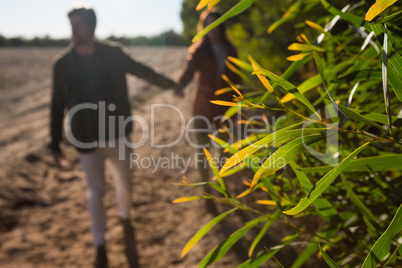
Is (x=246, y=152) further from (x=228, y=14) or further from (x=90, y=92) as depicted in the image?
(x=90, y=92)

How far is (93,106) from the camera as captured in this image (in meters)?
2.86

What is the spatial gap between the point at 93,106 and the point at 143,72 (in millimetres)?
589

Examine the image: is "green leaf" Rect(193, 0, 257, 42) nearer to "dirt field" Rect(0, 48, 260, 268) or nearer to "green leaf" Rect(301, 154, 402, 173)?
"green leaf" Rect(301, 154, 402, 173)

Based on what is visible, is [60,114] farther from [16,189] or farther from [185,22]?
[185,22]

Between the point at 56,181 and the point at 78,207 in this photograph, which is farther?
the point at 56,181

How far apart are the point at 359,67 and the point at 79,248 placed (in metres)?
2.83

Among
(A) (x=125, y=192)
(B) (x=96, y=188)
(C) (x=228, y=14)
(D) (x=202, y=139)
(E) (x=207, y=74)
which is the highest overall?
(C) (x=228, y=14)

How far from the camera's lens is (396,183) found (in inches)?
44.1

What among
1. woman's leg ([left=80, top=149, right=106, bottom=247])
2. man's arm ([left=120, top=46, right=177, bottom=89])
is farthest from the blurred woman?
woman's leg ([left=80, top=149, right=106, bottom=247])

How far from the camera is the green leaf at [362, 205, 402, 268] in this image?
754mm

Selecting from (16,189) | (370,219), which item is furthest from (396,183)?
(16,189)

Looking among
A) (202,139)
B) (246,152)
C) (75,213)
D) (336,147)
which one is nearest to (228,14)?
(246,152)

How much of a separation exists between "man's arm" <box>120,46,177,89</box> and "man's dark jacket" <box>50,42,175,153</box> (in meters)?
0.09

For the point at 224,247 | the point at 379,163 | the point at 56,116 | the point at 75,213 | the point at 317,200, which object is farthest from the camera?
the point at 75,213
